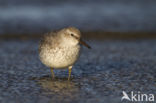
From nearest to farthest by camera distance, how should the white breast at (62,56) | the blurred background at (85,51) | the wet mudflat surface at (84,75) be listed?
the wet mudflat surface at (84,75), the blurred background at (85,51), the white breast at (62,56)

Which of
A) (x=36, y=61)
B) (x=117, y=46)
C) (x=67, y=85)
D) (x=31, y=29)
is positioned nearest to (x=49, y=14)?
(x=31, y=29)

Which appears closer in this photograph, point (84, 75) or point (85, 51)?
point (84, 75)

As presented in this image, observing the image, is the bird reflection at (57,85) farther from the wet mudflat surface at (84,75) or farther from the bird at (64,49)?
the bird at (64,49)

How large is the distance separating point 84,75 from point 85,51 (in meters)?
3.04

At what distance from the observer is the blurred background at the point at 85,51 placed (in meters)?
6.80

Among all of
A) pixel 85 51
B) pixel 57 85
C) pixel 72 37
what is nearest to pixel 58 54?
pixel 72 37

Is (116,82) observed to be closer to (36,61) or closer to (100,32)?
(36,61)

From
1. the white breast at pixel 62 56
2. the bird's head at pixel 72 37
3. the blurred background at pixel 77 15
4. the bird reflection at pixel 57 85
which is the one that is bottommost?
the bird reflection at pixel 57 85

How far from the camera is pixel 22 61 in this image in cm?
967

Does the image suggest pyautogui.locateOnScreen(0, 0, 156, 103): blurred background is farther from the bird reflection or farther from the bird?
the bird

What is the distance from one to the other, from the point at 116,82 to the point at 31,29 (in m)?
7.35

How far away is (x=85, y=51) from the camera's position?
11.2 m

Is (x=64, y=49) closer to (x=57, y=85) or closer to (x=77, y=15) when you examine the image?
(x=57, y=85)

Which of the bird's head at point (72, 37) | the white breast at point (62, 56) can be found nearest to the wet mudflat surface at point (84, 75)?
the white breast at point (62, 56)
